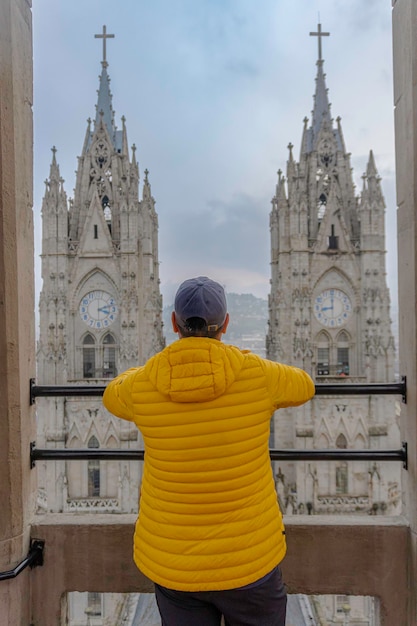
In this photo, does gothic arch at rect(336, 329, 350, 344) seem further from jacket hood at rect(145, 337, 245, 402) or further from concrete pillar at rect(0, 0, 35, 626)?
jacket hood at rect(145, 337, 245, 402)

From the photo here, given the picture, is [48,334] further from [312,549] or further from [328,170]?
[312,549]

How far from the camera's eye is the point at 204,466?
5.38 feet

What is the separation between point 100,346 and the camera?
22594 mm

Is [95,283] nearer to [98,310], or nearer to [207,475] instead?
[98,310]

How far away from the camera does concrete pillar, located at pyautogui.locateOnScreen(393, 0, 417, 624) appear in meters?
2.34

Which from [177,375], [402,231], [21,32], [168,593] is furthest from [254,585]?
[21,32]

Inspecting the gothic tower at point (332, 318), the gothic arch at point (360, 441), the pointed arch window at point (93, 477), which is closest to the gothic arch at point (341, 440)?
the gothic tower at point (332, 318)

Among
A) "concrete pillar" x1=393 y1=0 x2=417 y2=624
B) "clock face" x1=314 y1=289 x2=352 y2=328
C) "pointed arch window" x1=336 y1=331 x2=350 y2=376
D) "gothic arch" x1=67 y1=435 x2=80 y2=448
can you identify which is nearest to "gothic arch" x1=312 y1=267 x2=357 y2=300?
"clock face" x1=314 y1=289 x2=352 y2=328

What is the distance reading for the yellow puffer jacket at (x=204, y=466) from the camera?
1.64 metres

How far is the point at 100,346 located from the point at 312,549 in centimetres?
2104

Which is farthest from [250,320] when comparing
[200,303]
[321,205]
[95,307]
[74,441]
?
[200,303]

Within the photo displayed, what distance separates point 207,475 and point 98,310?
21735mm

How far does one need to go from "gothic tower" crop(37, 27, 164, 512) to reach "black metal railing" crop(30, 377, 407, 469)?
18.6 m

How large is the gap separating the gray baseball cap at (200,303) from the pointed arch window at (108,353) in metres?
21.5
